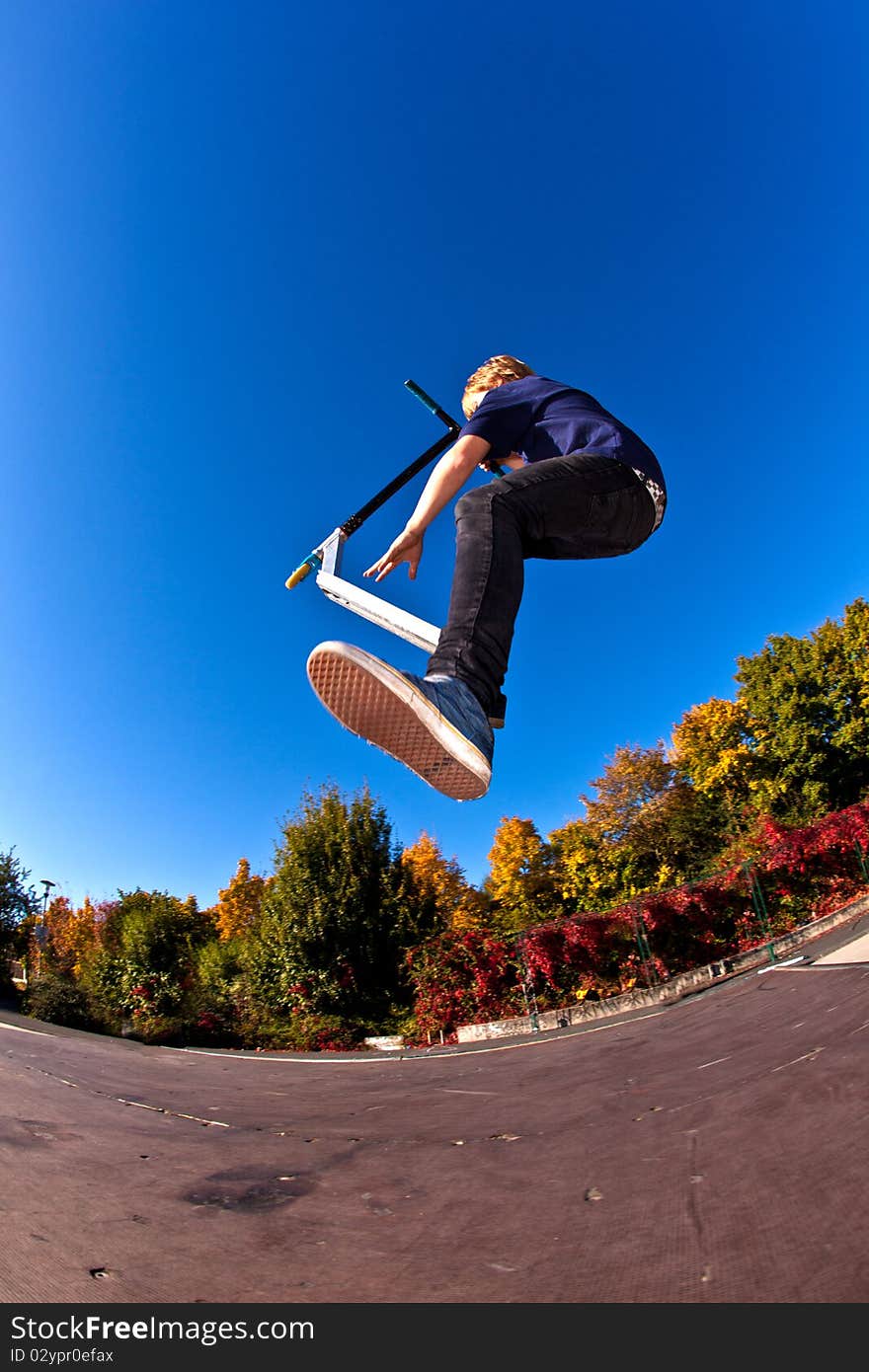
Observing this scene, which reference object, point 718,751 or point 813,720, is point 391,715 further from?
point 813,720

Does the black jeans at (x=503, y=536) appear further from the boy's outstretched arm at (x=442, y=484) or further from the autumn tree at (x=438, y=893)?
the autumn tree at (x=438, y=893)

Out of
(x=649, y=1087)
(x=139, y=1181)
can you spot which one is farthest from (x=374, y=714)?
(x=649, y=1087)

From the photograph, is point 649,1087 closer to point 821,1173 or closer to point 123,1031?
point 821,1173

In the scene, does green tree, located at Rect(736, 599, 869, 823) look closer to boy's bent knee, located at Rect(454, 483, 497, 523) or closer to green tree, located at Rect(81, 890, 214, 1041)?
green tree, located at Rect(81, 890, 214, 1041)

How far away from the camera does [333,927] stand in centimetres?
1185

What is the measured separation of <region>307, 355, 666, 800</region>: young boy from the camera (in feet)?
5.02

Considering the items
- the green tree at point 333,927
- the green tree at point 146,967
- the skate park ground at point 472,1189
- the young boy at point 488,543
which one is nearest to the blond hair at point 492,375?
the young boy at point 488,543

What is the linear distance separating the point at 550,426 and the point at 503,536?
1.78 ft

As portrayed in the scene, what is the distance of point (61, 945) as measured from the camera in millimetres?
31016

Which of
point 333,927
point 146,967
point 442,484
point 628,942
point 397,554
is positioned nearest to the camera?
point 442,484

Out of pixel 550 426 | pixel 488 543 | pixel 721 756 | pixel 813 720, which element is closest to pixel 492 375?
pixel 550 426

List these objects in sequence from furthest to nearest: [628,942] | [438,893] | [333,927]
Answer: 1. [438,893]
2. [333,927]
3. [628,942]

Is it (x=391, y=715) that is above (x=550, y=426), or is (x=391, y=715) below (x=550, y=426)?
below

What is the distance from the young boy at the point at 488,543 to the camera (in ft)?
5.02
